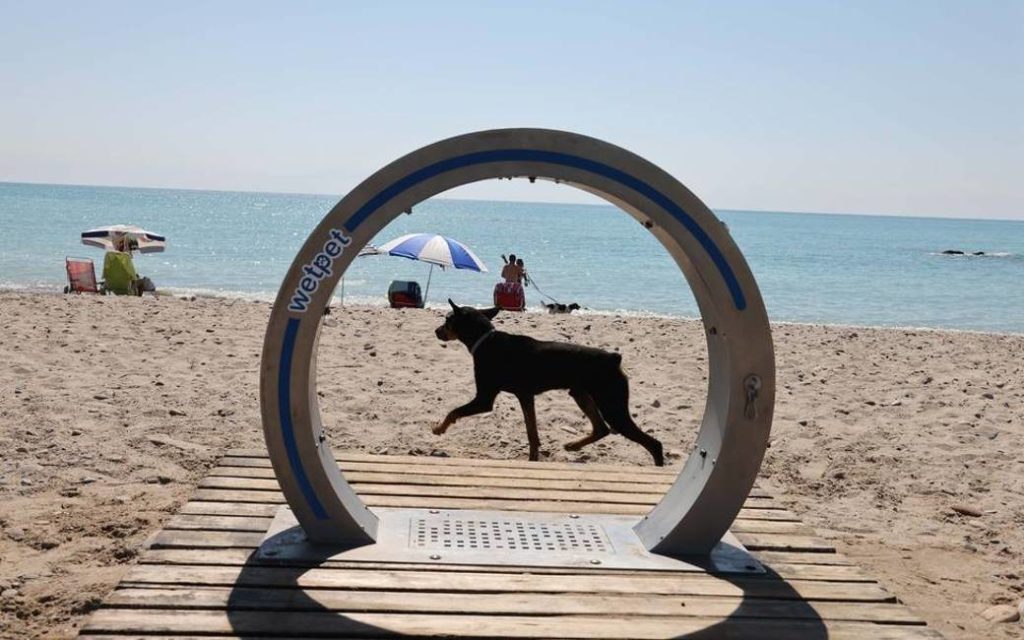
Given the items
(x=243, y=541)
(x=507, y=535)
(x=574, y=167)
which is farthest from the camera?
(x=507, y=535)

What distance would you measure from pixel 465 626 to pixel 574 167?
2.05 metres

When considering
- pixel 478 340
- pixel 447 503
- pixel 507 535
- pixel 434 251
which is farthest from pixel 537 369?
pixel 434 251

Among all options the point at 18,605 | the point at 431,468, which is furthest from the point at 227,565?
the point at 431,468

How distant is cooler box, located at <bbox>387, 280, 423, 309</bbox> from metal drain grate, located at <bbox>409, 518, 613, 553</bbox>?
52.5 feet

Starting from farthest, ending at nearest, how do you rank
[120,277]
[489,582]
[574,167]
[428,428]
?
[120,277] < [428,428] < [574,167] < [489,582]

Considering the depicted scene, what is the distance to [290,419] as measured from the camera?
4.49m

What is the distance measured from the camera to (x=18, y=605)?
4.61 metres

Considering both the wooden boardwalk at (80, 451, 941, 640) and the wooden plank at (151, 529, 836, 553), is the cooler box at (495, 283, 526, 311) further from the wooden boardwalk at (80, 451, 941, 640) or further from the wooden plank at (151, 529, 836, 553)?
the wooden plank at (151, 529, 836, 553)

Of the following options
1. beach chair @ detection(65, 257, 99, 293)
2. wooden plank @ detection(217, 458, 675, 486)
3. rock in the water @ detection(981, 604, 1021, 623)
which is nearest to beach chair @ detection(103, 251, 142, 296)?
beach chair @ detection(65, 257, 99, 293)

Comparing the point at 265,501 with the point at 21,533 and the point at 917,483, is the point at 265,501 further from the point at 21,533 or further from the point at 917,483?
the point at 917,483

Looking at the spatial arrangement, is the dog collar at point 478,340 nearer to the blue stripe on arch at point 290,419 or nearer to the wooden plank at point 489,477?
the wooden plank at point 489,477

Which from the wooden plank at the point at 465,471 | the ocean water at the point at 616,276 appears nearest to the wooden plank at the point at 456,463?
the wooden plank at the point at 465,471

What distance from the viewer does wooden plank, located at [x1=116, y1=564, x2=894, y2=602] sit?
13.7 ft

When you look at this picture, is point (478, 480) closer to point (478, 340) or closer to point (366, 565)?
point (478, 340)
